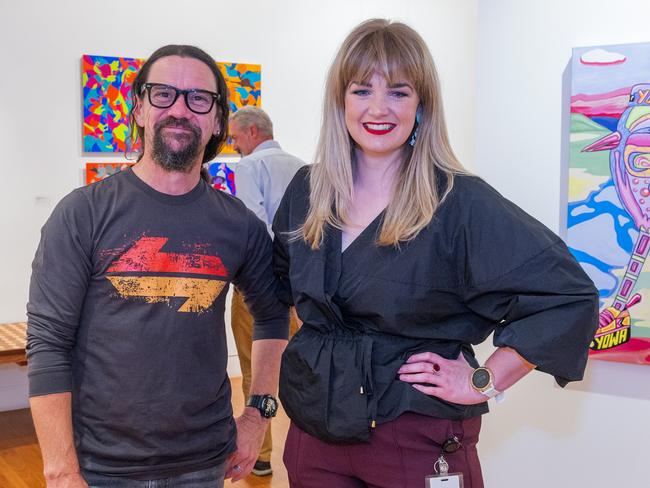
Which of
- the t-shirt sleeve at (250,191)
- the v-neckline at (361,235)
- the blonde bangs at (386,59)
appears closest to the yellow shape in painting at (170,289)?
the v-neckline at (361,235)

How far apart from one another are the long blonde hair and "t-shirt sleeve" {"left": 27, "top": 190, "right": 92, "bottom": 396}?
0.54 m

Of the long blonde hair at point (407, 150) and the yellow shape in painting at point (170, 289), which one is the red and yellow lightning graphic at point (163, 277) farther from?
the long blonde hair at point (407, 150)

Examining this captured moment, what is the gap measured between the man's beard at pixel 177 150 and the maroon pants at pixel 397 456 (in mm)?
746

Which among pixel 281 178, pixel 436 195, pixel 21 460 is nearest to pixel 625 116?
pixel 436 195

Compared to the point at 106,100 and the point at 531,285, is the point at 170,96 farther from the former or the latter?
the point at 106,100

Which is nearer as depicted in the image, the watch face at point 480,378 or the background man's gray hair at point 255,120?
the watch face at point 480,378

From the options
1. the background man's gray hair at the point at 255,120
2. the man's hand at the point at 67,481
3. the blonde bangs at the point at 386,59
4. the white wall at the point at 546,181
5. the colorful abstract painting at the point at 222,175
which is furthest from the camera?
the colorful abstract painting at the point at 222,175

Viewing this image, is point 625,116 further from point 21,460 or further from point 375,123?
point 21,460

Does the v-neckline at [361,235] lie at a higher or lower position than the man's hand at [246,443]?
higher

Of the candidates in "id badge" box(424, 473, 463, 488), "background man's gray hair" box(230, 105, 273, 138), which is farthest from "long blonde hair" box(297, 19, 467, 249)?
"background man's gray hair" box(230, 105, 273, 138)

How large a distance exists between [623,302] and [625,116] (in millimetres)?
672

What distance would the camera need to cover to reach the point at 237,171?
4676 mm

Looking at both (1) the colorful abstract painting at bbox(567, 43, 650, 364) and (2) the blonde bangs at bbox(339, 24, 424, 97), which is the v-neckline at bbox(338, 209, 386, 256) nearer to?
(2) the blonde bangs at bbox(339, 24, 424, 97)

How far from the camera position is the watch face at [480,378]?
180 cm
